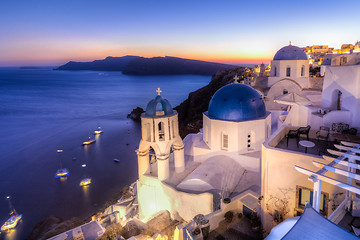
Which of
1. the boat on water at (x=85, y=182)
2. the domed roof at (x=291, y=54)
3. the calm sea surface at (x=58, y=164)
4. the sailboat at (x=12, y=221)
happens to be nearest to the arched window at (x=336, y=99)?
the domed roof at (x=291, y=54)

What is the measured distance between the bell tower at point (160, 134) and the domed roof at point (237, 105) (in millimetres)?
2943

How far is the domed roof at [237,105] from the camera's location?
14461 millimetres

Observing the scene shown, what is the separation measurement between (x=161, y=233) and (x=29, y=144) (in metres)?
43.7

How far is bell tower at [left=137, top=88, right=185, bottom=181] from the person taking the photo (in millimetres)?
13484

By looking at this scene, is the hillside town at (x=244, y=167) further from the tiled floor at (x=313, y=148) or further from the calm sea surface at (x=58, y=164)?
the calm sea surface at (x=58, y=164)

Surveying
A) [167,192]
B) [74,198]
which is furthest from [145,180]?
[74,198]

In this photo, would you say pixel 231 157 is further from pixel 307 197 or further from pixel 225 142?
pixel 307 197

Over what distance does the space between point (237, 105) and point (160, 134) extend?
16.1 ft

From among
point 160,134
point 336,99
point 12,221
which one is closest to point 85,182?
point 12,221

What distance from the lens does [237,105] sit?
14.5 metres

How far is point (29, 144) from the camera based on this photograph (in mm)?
46250

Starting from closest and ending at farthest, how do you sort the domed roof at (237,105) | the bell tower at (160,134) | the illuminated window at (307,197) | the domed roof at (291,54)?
the illuminated window at (307,197), the bell tower at (160,134), the domed roof at (237,105), the domed roof at (291,54)

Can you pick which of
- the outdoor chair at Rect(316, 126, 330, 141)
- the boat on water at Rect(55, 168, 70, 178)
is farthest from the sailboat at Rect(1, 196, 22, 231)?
the outdoor chair at Rect(316, 126, 330, 141)

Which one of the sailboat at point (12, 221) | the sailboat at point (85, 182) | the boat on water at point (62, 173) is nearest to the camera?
the sailboat at point (12, 221)
